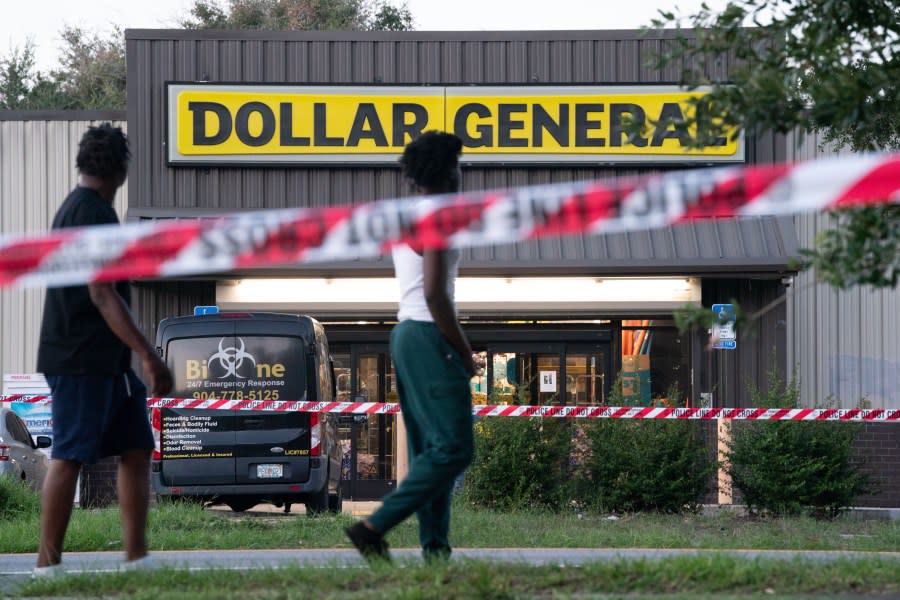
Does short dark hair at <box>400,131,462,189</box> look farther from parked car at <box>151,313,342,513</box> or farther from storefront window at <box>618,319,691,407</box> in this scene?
storefront window at <box>618,319,691,407</box>

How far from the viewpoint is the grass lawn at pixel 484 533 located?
875 centimetres

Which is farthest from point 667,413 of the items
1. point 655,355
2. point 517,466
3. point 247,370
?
point 655,355

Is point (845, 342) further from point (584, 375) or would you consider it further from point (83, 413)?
point (83, 413)

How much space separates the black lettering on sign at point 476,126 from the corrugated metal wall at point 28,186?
211 inches

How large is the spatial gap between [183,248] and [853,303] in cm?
1763

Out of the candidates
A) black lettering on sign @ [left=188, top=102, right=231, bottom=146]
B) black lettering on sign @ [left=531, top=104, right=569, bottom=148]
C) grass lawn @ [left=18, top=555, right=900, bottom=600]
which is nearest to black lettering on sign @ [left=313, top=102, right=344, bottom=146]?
black lettering on sign @ [left=188, top=102, right=231, bottom=146]

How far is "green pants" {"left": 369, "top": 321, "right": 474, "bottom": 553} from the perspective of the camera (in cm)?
563

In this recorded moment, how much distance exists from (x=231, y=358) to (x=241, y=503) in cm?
175

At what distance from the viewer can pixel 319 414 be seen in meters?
14.9

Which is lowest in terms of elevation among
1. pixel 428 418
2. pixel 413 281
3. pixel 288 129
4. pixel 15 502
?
pixel 15 502

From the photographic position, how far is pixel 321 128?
806 inches

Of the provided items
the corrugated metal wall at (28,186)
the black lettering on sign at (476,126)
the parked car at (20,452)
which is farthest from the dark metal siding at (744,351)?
the parked car at (20,452)

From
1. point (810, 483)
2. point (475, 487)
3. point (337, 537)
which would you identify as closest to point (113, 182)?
point (337, 537)

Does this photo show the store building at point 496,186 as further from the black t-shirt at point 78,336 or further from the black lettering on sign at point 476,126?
the black t-shirt at point 78,336
